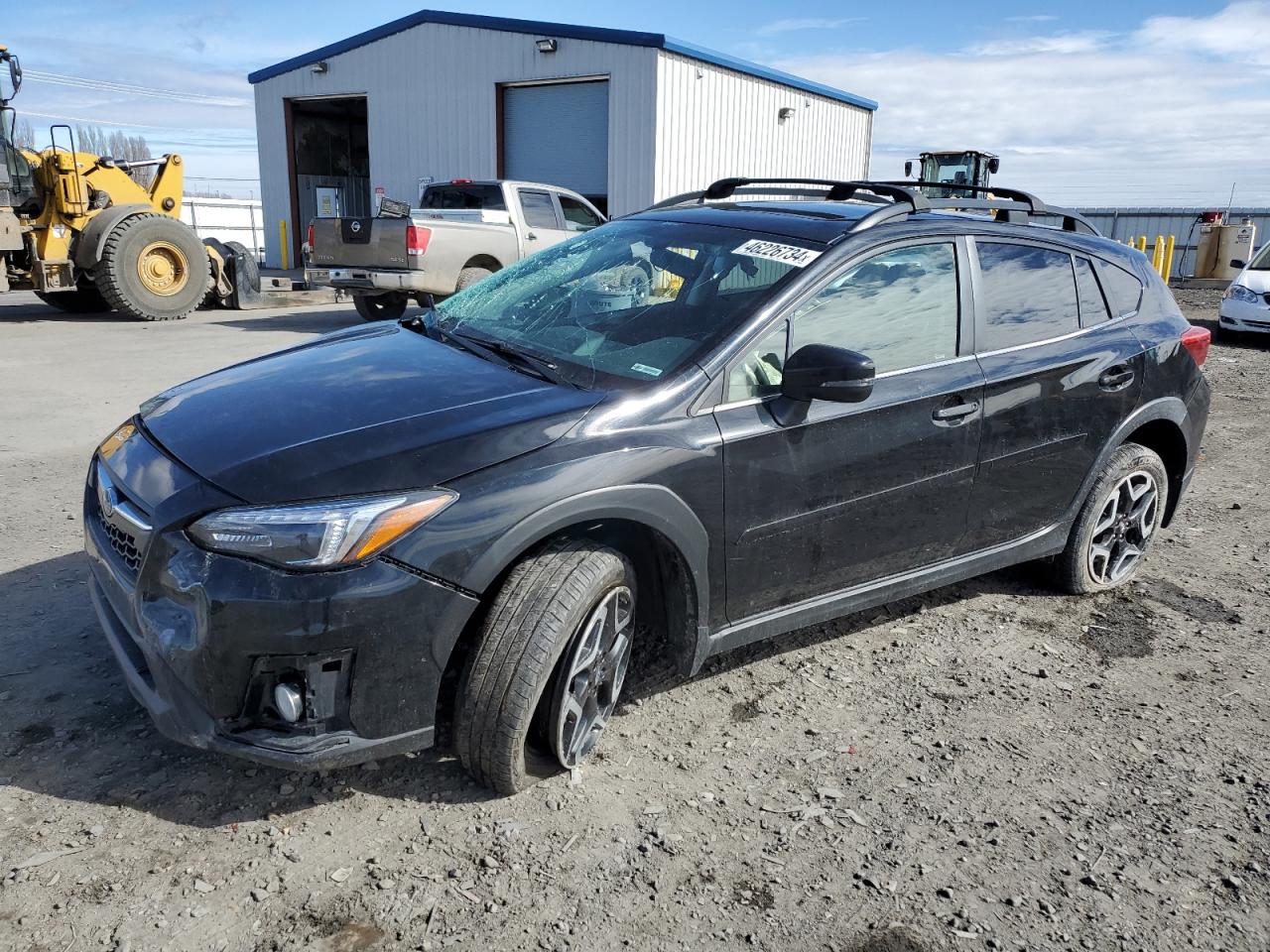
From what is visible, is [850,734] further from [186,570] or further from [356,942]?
[186,570]

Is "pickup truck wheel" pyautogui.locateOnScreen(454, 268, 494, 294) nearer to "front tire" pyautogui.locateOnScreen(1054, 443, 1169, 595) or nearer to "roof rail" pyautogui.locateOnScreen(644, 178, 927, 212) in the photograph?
"roof rail" pyautogui.locateOnScreen(644, 178, 927, 212)

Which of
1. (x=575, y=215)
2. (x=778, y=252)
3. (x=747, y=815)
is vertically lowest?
(x=747, y=815)

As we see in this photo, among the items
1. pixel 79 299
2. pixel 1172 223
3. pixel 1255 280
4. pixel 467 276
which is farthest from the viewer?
pixel 1172 223

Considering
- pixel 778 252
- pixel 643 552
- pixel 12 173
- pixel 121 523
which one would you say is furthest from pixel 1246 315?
pixel 12 173

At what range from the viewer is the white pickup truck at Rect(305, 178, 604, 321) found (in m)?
12.3

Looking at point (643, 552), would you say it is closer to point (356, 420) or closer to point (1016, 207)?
point (356, 420)

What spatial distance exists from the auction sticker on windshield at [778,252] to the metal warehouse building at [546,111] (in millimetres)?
16790

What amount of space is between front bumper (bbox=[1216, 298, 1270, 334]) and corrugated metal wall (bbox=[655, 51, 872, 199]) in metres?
9.29

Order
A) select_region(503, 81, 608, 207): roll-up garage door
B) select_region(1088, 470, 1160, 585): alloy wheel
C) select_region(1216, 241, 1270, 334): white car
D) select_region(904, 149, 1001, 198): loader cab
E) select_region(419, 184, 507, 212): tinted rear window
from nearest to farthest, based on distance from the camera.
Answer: select_region(1088, 470, 1160, 585): alloy wheel < select_region(1216, 241, 1270, 334): white car < select_region(419, 184, 507, 212): tinted rear window < select_region(503, 81, 608, 207): roll-up garage door < select_region(904, 149, 1001, 198): loader cab

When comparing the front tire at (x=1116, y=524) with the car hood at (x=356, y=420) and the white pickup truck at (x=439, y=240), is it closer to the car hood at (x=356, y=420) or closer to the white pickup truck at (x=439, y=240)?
the car hood at (x=356, y=420)

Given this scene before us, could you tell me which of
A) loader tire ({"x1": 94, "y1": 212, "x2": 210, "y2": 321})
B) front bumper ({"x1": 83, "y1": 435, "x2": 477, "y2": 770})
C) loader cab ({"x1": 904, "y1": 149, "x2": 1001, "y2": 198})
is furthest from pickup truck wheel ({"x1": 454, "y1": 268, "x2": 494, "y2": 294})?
loader cab ({"x1": 904, "y1": 149, "x2": 1001, "y2": 198})

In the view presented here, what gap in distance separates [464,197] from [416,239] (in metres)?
2.10

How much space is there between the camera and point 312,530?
2.35 meters

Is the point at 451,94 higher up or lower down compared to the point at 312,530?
higher up
